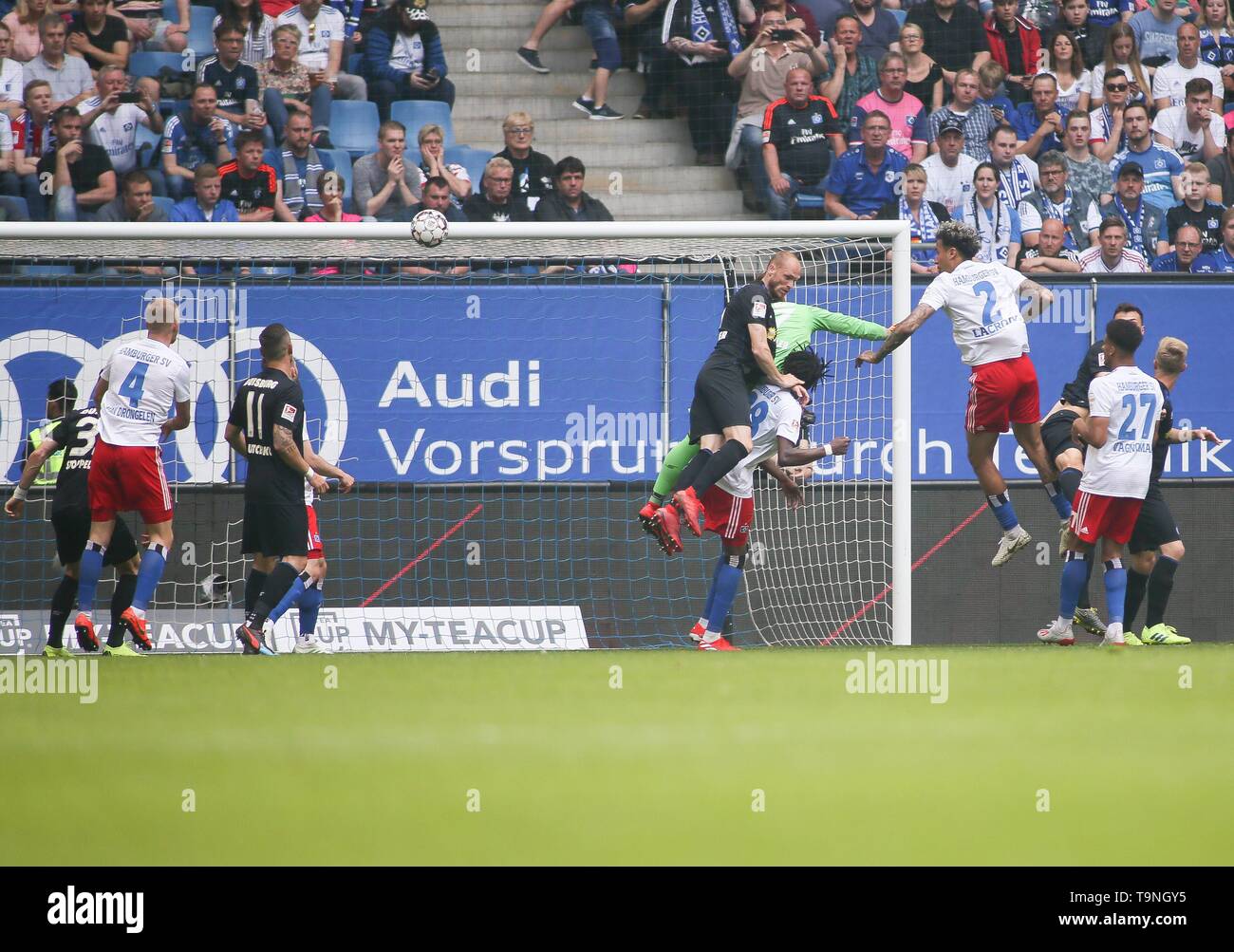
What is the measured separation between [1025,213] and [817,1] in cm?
301

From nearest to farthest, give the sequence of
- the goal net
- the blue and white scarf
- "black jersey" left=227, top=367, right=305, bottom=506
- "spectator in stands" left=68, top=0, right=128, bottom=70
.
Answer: "black jersey" left=227, top=367, right=305, bottom=506, the goal net, "spectator in stands" left=68, top=0, right=128, bottom=70, the blue and white scarf

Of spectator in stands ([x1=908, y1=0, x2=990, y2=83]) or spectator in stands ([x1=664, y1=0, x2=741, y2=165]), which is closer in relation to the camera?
spectator in stands ([x1=664, y1=0, x2=741, y2=165])

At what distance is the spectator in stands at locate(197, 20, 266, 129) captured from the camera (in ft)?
38.0

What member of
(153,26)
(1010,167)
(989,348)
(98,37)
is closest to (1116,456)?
(989,348)

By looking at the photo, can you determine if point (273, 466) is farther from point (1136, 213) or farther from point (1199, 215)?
point (1199, 215)

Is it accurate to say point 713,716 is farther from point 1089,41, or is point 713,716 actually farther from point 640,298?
point 1089,41

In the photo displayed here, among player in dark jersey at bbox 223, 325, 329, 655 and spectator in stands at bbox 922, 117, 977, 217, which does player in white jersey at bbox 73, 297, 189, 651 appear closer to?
player in dark jersey at bbox 223, 325, 329, 655

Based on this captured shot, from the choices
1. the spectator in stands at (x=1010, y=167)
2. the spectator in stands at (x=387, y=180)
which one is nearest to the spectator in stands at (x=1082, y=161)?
the spectator in stands at (x=1010, y=167)

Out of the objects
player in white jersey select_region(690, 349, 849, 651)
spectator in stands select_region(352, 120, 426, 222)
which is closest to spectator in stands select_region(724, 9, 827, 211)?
spectator in stands select_region(352, 120, 426, 222)

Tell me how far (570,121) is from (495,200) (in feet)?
6.43

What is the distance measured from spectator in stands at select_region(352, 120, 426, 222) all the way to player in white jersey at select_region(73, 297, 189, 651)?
3330 millimetres

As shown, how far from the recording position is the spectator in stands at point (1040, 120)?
474 inches

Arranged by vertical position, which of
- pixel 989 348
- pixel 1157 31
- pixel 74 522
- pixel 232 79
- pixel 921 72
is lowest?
pixel 74 522

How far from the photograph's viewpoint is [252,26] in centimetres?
1202
